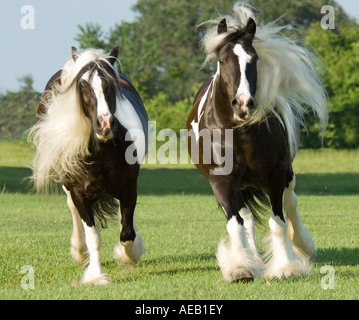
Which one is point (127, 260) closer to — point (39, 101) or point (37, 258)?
point (37, 258)

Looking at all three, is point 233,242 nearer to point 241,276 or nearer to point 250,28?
point 241,276

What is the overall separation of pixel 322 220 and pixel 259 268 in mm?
6384

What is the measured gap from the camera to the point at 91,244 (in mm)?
7309

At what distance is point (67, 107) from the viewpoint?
715 centimetres

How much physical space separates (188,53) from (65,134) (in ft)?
180

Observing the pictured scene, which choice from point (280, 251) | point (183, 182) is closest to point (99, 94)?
point (280, 251)

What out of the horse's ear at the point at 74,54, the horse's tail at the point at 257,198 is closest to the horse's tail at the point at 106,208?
the horse's tail at the point at 257,198

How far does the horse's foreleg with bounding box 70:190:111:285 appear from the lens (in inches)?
278

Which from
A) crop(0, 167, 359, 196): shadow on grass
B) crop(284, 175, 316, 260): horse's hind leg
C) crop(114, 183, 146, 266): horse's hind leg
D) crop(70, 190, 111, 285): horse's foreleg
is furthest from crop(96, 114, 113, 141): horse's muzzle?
crop(0, 167, 359, 196): shadow on grass

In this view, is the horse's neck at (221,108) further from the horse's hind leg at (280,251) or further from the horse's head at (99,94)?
the horse's head at (99,94)

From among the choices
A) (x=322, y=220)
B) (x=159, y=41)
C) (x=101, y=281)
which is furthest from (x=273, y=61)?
(x=159, y=41)

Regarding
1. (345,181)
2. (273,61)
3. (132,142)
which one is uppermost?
(273,61)

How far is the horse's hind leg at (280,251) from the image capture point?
279 inches
